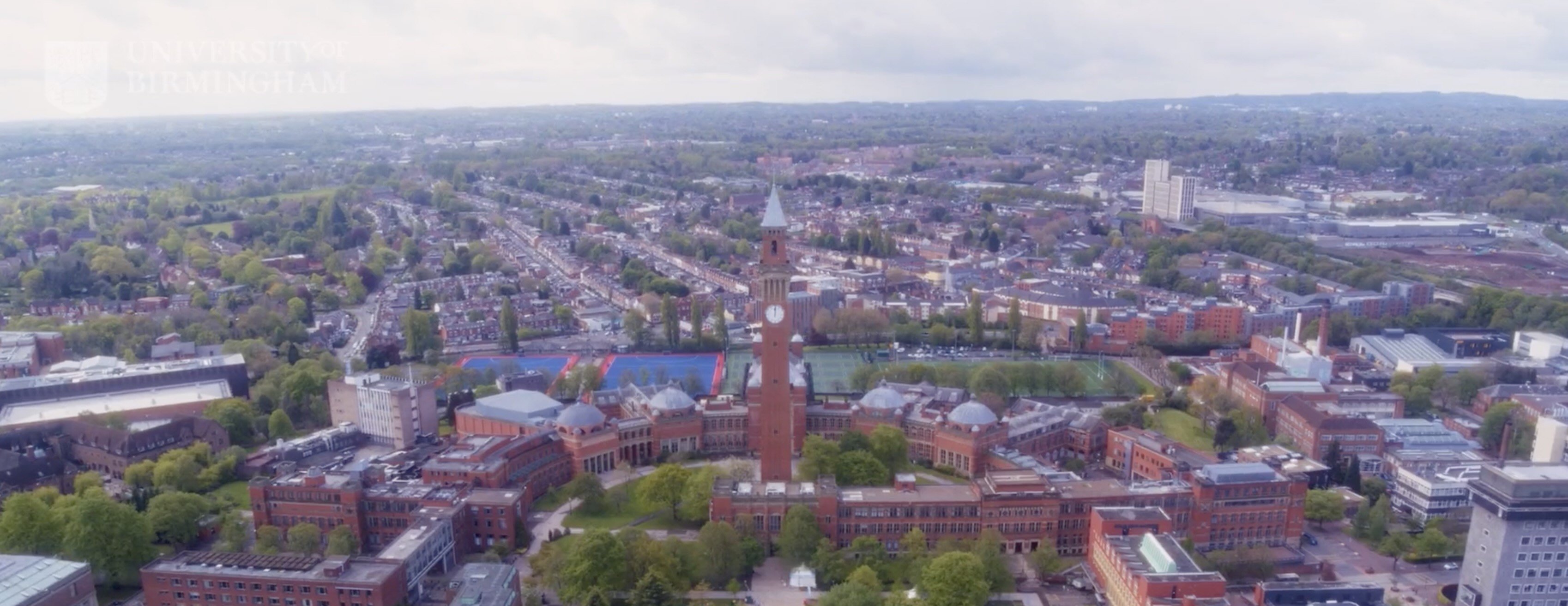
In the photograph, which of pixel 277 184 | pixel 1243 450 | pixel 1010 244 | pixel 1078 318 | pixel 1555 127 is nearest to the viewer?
pixel 1243 450

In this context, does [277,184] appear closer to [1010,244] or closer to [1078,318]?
[1010,244]

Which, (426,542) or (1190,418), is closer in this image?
(426,542)

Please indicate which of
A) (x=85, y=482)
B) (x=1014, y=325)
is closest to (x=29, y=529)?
A: (x=85, y=482)

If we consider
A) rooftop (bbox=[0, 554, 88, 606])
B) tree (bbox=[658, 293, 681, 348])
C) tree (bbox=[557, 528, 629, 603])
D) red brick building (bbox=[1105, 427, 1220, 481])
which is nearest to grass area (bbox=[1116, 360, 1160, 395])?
red brick building (bbox=[1105, 427, 1220, 481])

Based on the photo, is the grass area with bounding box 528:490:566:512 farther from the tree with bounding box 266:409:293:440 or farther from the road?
the road

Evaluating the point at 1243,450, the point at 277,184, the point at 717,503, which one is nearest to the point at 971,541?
the point at 717,503

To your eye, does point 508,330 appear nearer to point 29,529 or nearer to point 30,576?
point 29,529
